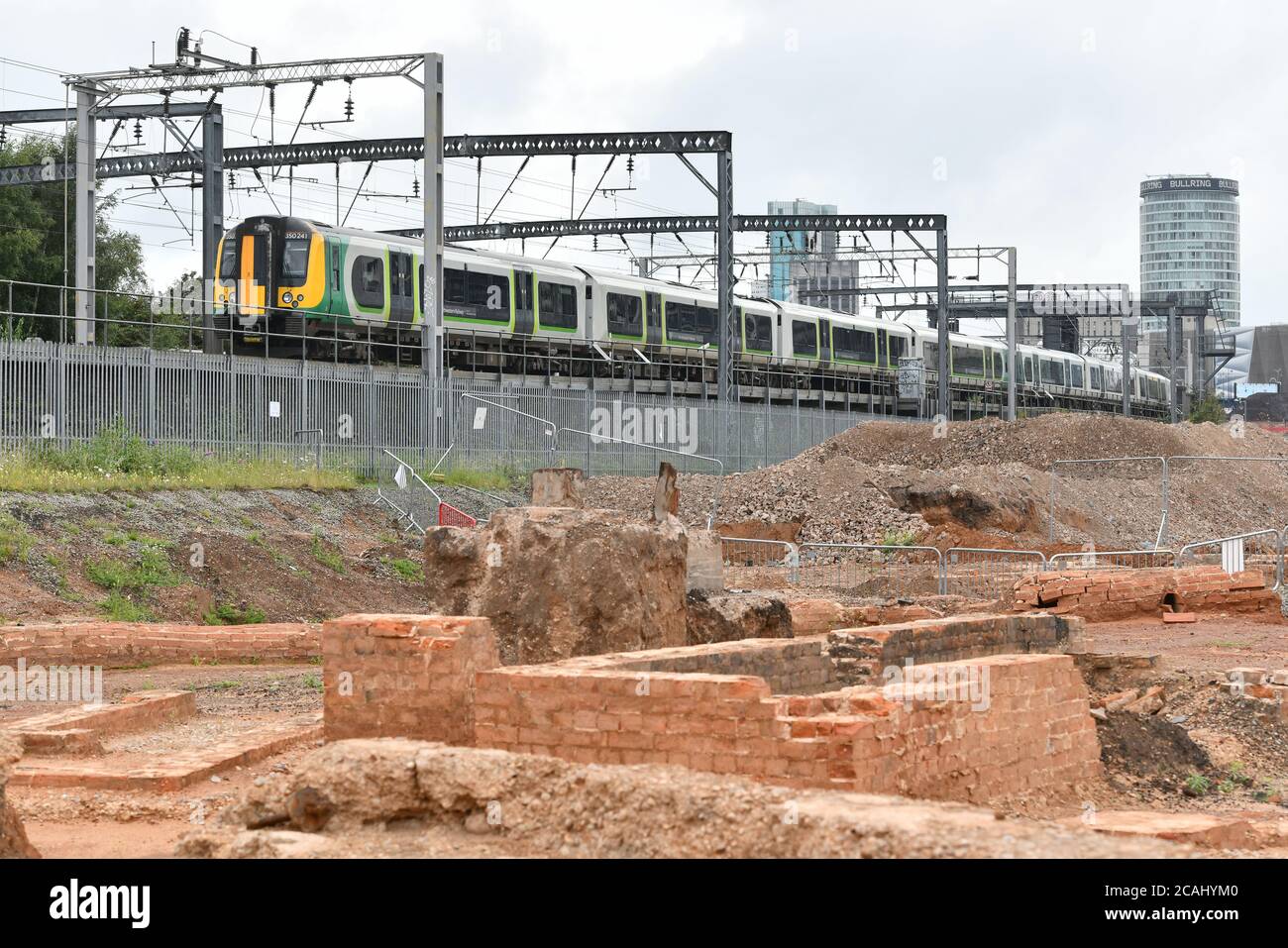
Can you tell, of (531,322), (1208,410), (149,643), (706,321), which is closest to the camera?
(149,643)

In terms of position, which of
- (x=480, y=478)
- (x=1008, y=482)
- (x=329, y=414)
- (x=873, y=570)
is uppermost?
(x=329, y=414)

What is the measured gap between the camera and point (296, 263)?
1141 inches

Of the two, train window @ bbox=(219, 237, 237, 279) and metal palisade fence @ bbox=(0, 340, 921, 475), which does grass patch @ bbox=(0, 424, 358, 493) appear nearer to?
metal palisade fence @ bbox=(0, 340, 921, 475)

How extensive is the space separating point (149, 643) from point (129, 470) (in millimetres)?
6991

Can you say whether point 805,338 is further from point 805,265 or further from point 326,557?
point 326,557

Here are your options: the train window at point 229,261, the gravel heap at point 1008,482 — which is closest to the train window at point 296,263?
the train window at point 229,261

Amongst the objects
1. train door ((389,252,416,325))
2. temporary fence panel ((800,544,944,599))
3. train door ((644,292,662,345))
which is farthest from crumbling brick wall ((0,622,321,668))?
train door ((644,292,662,345))

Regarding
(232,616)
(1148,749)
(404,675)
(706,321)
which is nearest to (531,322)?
(706,321)

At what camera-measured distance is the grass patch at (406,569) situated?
21.6m

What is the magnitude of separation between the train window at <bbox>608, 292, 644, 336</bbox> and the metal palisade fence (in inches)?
170

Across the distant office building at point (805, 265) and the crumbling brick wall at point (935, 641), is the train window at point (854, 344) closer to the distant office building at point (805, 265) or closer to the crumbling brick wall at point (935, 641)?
the distant office building at point (805, 265)

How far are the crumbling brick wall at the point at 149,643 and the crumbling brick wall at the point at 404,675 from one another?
21.6 ft

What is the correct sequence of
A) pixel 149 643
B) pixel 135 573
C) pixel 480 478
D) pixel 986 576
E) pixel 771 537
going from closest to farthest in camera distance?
pixel 149 643 → pixel 135 573 → pixel 986 576 → pixel 480 478 → pixel 771 537
